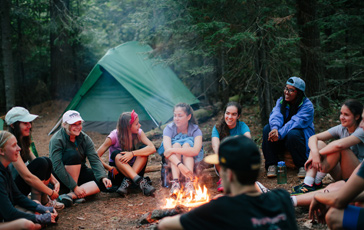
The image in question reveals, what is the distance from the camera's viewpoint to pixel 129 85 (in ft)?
27.6

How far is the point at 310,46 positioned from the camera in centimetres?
716

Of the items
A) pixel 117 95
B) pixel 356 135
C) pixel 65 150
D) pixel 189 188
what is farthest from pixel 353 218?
pixel 117 95

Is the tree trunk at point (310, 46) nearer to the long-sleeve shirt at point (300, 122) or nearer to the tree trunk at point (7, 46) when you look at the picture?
the long-sleeve shirt at point (300, 122)

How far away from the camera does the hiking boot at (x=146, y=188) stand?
4.12 m

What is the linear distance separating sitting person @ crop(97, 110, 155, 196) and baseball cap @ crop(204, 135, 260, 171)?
8.78ft

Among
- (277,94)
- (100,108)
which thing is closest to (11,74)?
(100,108)

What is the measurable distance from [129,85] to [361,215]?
278 inches

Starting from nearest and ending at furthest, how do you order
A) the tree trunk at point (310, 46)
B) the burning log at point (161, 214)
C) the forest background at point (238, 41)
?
the burning log at point (161, 214) → the forest background at point (238, 41) → the tree trunk at point (310, 46)

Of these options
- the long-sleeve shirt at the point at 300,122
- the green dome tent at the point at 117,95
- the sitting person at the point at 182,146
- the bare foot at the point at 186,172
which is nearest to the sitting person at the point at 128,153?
the sitting person at the point at 182,146

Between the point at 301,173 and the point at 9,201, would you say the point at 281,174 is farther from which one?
the point at 9,201

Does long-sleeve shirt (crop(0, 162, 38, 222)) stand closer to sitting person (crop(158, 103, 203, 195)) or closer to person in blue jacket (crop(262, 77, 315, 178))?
sitting person (crop(158, 103, 203, 195))

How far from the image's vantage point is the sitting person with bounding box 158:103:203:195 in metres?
Answer: 3.91

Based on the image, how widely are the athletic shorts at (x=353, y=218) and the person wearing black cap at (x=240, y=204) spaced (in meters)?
0.74

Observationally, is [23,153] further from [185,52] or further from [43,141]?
[43,141]
